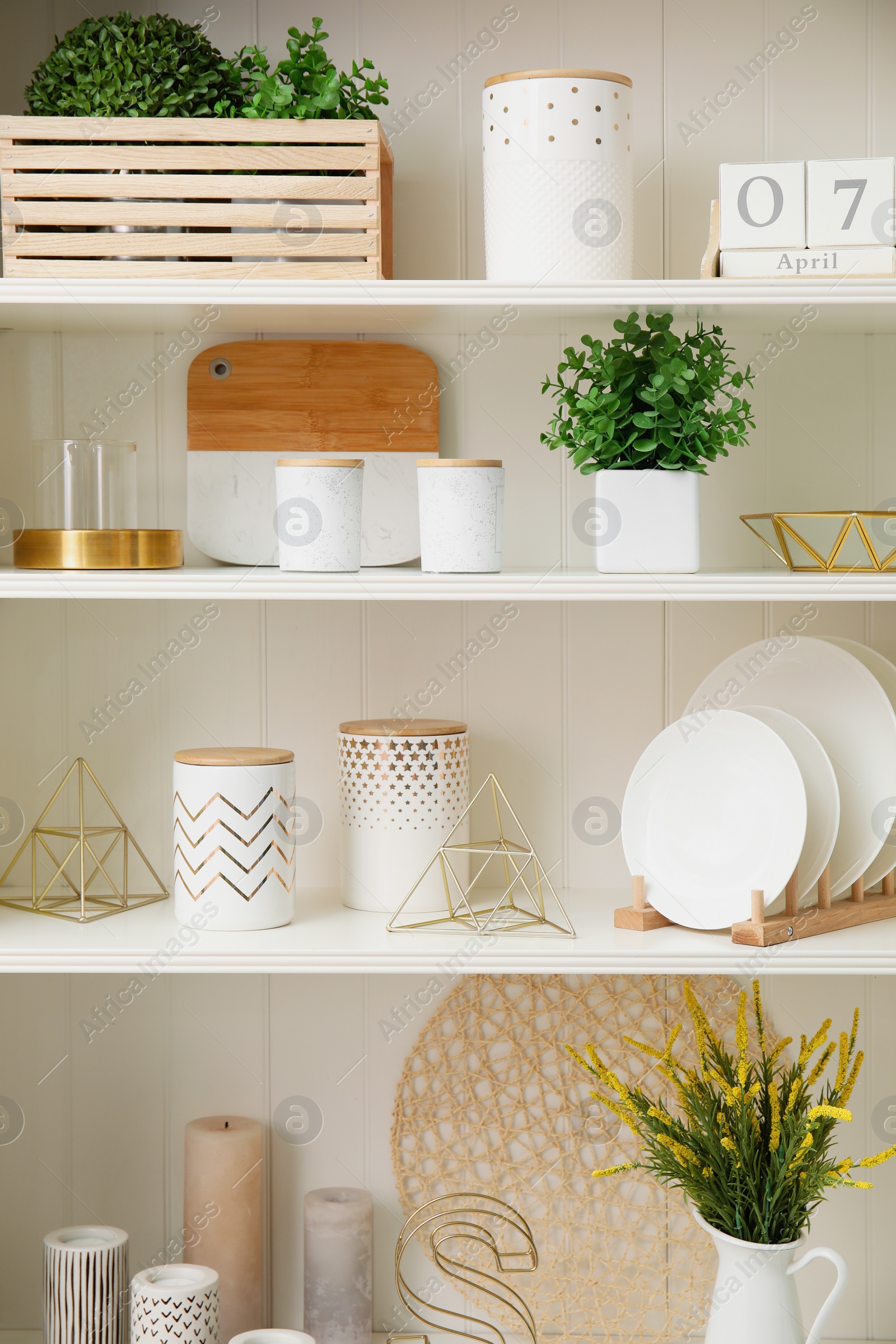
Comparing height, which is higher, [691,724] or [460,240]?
[460,240]

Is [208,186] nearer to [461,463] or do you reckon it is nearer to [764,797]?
[461,463]

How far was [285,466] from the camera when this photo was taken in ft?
3.62

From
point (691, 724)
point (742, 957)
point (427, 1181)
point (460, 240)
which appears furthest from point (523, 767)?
point (460, 240)

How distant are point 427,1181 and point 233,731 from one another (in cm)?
53

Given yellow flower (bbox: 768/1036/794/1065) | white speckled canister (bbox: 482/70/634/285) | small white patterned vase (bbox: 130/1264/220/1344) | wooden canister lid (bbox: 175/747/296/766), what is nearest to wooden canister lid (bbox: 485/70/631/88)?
white speckled canister (bbox: 482/70/634/285)

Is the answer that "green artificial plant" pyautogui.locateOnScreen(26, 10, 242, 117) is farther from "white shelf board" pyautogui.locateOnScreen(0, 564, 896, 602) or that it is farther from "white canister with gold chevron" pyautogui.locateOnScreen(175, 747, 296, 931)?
"white canister with gold chevron" pyautogui.locateOnScreen(175, 747, 296, 931)

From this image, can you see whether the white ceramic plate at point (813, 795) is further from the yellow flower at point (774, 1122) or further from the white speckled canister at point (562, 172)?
the white speckled canister at point (562, 172)

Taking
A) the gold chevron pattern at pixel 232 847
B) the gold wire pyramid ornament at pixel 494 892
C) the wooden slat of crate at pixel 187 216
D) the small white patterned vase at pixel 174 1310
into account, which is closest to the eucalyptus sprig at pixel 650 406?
the wooden slat of crate at pixel 187 216

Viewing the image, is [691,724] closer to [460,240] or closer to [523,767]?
[523,767]

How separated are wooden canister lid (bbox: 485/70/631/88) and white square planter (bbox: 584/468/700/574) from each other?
35cm

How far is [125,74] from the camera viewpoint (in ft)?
3.59

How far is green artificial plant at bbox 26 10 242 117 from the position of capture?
110 centimetres

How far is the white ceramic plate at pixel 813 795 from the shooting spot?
1131mm

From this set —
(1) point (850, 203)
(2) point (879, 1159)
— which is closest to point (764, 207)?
(1) point (850, 203)
